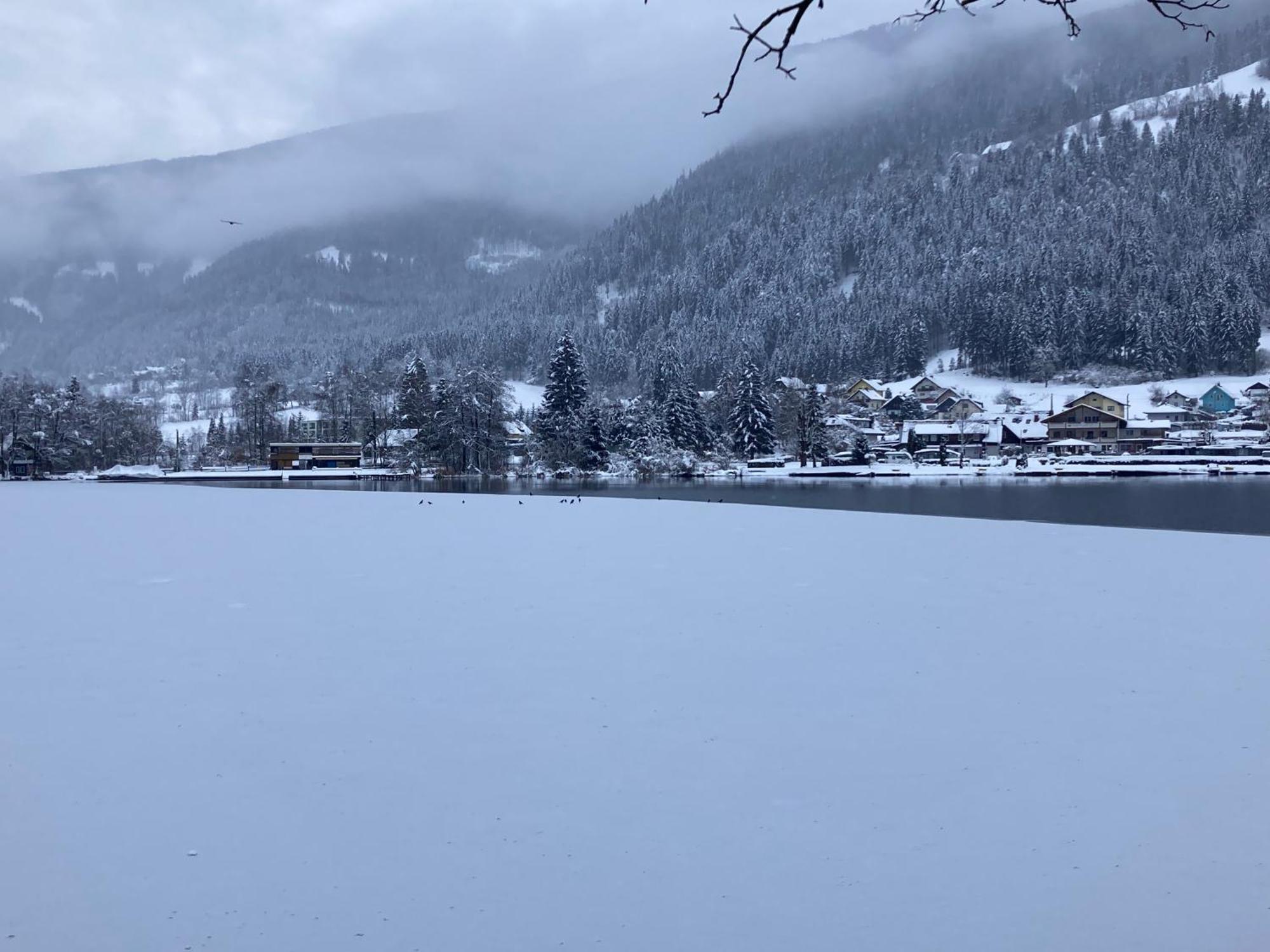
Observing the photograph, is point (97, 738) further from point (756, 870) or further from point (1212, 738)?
point (1212, 738)

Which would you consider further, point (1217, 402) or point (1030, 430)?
point (1217, 402)

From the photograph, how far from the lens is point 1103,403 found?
289 ft

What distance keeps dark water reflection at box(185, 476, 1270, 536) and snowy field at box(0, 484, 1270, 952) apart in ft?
62.8

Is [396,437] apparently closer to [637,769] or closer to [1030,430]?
[1030,430]

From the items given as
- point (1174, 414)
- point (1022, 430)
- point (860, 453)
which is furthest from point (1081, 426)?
point (860, 453)

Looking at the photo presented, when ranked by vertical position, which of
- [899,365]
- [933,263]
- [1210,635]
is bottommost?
[1210,635]

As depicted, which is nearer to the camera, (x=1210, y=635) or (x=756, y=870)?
(x=756, y=870)

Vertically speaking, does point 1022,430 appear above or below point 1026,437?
above

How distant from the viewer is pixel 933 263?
500 ft

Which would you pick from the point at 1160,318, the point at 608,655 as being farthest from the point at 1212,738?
the point at 1160,318

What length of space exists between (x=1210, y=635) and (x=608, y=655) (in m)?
6.27

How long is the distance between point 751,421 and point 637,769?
74.4 metres

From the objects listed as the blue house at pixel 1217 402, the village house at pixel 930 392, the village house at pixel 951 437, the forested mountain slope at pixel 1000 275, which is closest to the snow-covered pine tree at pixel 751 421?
Result: the village house at pixel 951 437

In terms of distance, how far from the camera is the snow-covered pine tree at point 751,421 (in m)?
78.8
